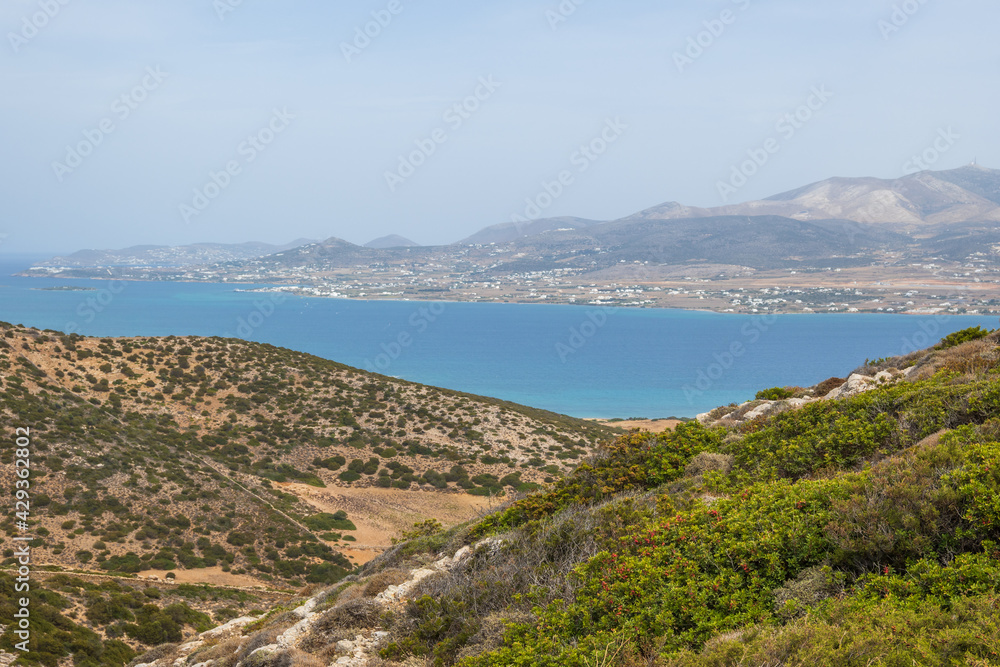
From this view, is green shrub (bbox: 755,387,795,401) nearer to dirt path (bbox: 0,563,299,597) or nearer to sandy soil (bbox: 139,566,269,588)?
dirt path (bbox: 0,563,299,597)

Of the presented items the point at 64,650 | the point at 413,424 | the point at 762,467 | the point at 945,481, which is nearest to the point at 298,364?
the point at 413,424

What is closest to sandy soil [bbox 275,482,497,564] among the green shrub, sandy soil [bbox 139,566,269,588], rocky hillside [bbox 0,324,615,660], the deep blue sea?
rocky hillside [bbox 0,324,615,660]

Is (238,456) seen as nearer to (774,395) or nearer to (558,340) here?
(774,395)

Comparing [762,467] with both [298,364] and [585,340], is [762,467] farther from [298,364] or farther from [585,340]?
[585,340]

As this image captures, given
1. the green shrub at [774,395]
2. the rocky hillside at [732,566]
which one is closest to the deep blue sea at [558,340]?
the green shrub at [774,395]

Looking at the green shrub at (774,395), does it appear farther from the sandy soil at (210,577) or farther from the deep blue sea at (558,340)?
the deep blue sea at (558,340)
